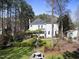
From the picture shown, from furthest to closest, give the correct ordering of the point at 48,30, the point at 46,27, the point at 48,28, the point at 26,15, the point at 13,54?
the point at 26,15 → the point at 46,27 → the point at 48,28 → the point at 48,30 → the point at 13,54

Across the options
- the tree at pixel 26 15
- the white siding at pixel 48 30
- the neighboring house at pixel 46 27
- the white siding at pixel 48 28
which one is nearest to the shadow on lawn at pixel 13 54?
the white siding at pixel 48 28

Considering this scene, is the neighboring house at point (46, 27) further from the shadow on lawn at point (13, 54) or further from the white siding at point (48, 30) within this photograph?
the shadow on lawn at point (13, 54)

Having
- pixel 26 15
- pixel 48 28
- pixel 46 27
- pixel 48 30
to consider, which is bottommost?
pixel 48 30

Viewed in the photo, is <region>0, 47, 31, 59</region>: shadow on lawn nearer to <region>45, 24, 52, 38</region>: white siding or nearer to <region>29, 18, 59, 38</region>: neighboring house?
<region>29, 18, 59, 38</region>: neighboring house

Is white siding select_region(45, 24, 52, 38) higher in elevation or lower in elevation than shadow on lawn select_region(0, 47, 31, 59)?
higher

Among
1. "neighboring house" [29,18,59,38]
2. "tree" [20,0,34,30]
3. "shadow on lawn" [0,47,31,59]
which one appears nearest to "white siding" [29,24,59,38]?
"neighboring house" [29,18,59,38]

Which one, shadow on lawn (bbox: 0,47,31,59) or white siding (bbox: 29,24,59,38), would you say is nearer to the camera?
shadow on lawn (bbox: 0,47,31,59)

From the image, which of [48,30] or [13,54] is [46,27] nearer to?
[48,30]

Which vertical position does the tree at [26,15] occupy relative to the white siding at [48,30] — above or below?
above

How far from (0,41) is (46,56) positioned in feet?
63.7

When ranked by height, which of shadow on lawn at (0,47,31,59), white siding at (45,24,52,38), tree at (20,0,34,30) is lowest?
shadow on lawn at (0,47,31,59)

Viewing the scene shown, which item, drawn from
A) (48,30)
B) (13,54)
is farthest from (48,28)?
(13,54)

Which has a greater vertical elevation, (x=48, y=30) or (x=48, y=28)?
(x=48, y=28)

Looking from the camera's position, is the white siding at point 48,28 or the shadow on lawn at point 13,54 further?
the white siding at point 48,28
